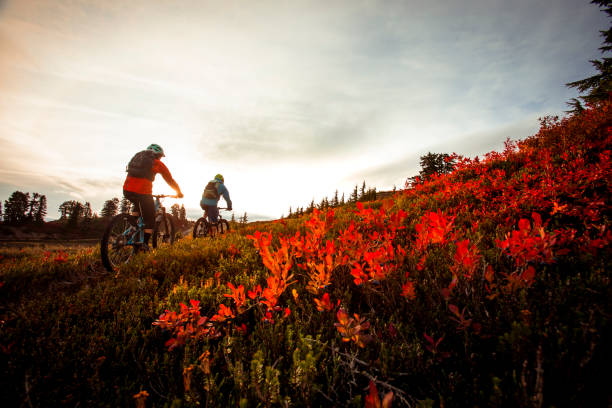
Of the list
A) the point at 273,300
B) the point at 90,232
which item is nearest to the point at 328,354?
the point at 273,300

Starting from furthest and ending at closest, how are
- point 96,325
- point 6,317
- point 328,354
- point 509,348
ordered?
point 6,317, point 96,325, point 328,354, point 509,348

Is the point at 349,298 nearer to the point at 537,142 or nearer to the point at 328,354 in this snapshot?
the point at 328,354

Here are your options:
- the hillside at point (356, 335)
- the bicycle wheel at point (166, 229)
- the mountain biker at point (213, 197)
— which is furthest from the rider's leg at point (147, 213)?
the mountain biker at point (213, 197)

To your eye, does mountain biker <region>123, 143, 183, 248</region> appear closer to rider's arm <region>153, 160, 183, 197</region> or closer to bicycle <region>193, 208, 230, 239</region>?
rider's arm <region>153, 160, 183, 197</region>

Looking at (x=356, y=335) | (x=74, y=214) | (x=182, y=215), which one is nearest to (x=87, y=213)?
(x=74, y=214)

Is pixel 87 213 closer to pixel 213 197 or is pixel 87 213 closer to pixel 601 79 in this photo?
pixel 213 197

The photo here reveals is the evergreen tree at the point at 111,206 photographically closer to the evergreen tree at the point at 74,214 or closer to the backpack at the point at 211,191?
the evergreen tree at the point at 74,214

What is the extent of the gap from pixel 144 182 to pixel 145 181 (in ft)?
0.13

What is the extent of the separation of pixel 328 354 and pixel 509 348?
4.60ft

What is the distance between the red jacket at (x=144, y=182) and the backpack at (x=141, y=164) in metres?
0.11

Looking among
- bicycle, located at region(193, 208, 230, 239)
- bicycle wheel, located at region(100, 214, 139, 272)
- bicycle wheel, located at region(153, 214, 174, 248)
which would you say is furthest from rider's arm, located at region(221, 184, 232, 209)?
bicycle wheel, located at region(100, 214, 139, 272)

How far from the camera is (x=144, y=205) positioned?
606 centimetres

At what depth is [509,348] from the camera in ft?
5.52

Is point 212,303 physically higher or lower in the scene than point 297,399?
higher
